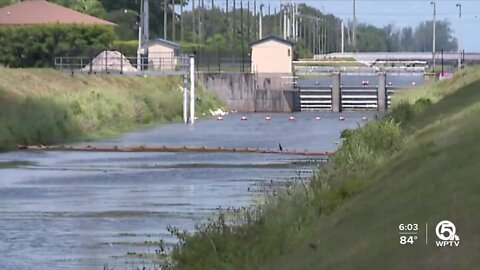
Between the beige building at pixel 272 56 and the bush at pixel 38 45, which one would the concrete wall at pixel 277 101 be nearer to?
the beige building at pixel 272 56

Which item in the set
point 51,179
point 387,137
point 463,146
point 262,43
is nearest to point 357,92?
point 262,43

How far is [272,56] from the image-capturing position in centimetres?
9594

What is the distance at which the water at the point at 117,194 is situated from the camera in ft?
71.3

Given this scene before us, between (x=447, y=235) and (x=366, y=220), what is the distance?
2.96 m

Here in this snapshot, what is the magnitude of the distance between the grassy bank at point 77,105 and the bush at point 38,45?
6609mm

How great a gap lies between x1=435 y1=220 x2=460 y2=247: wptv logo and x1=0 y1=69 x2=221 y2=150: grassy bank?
39.2m

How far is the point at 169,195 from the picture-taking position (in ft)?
103

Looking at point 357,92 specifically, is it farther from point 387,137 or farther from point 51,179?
point 387,137

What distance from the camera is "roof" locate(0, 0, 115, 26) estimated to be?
96.7 meters

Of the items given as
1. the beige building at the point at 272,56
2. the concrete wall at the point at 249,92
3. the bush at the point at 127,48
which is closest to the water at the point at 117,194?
the concrete wall at the point at 249,92
